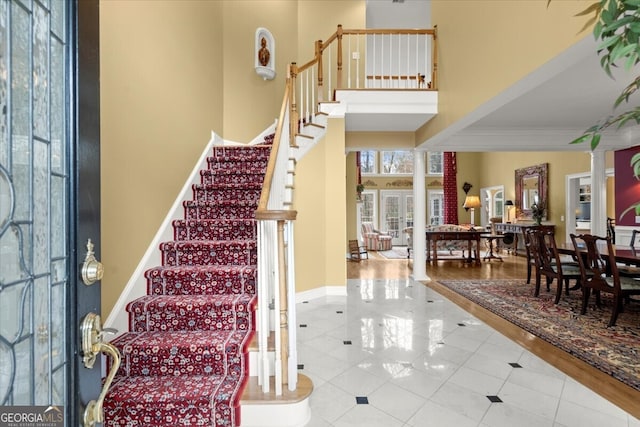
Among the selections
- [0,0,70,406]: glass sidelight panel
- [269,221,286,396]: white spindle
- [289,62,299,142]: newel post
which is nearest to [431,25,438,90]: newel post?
[289,62,299,142]: newel post

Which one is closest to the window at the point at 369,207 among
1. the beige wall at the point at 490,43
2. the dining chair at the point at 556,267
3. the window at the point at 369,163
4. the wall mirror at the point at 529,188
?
the window at the point at 369,163

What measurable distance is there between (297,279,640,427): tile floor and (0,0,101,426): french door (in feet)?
5.49

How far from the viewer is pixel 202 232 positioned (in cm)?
302

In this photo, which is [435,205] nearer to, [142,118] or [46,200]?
[142,118]

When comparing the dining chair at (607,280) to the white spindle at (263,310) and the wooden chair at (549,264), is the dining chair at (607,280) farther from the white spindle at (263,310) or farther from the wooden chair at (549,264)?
the white spindle at (263,310)

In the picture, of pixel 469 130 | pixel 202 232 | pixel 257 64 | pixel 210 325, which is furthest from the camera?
pixel 469 130

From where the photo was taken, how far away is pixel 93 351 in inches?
30.6

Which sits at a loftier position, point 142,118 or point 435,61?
point 435,61

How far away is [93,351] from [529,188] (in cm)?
1073

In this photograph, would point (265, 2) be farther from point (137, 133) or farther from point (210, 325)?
point (210, 325)

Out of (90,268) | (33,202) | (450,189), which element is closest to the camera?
(33,202)

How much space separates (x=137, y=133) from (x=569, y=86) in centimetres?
447

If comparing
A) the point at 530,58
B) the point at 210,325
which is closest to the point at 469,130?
the point at 530,58

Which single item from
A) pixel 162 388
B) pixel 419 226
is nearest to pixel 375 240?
pixel 419 226
